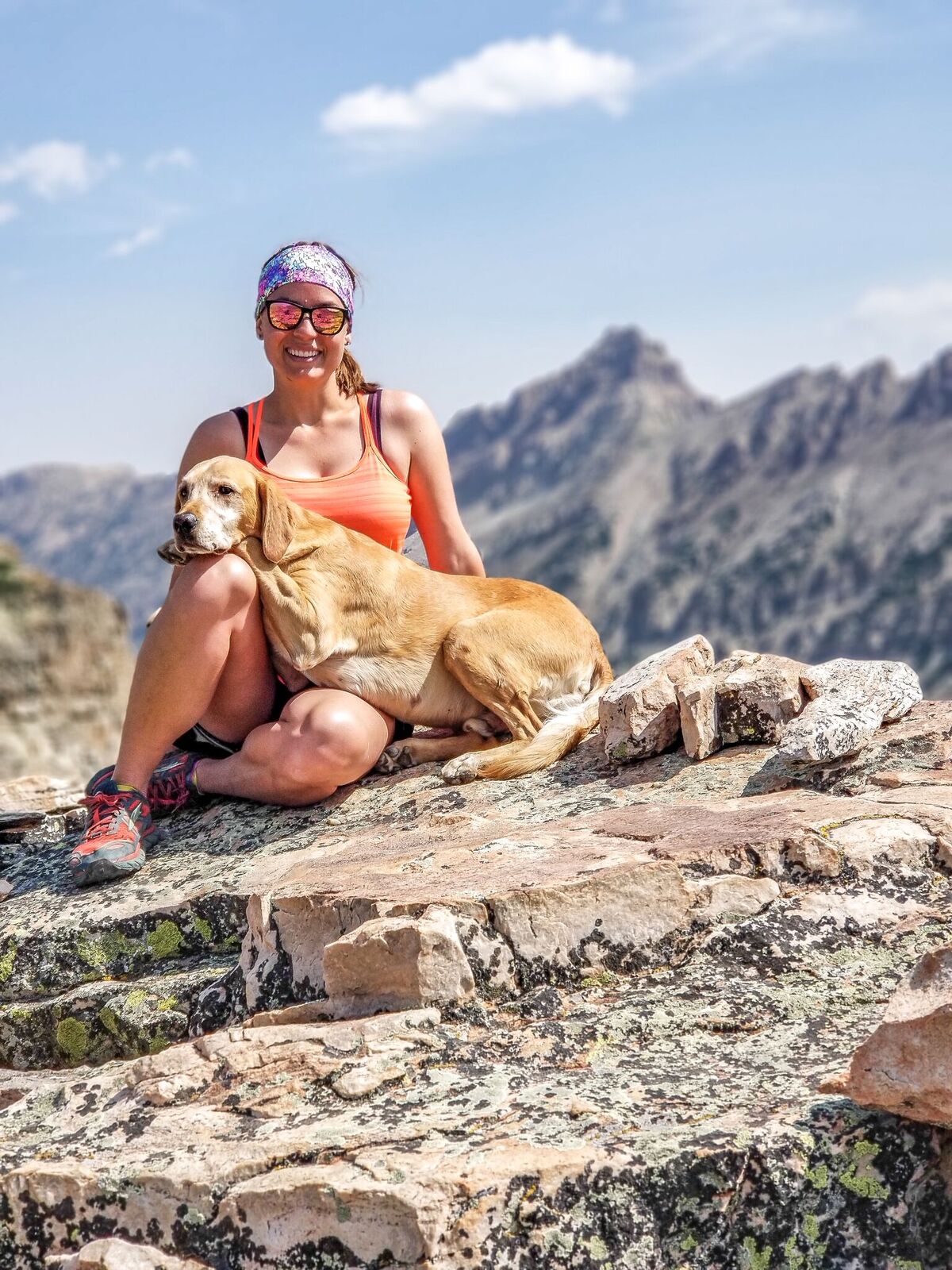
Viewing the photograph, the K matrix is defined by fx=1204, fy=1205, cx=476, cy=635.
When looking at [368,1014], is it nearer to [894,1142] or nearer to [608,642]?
[894,1142]

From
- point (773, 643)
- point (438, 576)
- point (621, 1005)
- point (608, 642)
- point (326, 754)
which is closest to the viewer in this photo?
point (621, 1005)

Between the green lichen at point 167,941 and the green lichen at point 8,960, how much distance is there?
53cm

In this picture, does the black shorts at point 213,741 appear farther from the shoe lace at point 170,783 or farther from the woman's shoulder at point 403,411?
the woman's shoulder at point 403,411

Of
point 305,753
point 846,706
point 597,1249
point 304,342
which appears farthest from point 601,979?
point 304,342

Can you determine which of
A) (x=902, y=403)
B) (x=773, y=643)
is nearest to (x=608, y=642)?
(x=773, y=643)

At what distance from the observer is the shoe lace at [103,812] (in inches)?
197

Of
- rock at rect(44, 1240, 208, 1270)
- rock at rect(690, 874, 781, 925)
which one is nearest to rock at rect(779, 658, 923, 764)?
rock at rect(690, 874, 781, 925)

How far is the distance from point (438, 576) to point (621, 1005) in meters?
2.77

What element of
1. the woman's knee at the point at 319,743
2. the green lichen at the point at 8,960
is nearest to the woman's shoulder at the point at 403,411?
the woman's knee at the point at 319,743

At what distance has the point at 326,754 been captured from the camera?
5059 mm

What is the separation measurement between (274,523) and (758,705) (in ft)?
7.21

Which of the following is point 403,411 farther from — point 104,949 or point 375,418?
point 104,949

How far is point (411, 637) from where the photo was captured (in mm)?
5500

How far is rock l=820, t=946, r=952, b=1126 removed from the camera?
270 cm
